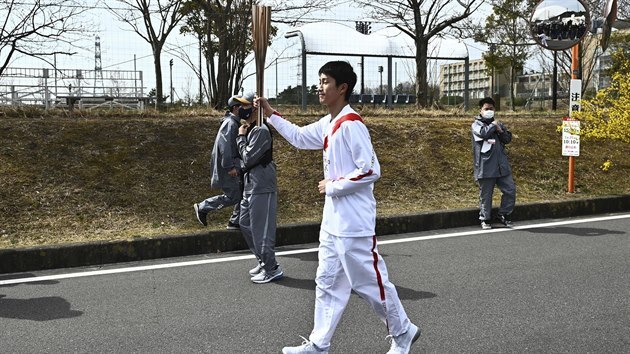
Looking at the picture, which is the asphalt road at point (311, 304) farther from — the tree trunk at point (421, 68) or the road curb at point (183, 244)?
the tree trunk at point (421, 68)

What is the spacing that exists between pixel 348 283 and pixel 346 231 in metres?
0.37

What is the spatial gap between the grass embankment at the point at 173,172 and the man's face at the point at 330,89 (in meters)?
4.06

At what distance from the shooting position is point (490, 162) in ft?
28.0

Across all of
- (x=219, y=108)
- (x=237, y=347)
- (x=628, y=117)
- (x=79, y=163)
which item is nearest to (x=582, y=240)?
(x=628, y=117)

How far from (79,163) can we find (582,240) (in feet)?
22.7

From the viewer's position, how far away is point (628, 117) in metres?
10.1

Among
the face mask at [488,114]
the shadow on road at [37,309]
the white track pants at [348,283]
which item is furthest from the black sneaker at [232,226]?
the white track pants at [348,283]

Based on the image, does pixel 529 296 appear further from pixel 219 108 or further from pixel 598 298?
pixel 219 108

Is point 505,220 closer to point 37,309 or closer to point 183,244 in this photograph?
point 183,244

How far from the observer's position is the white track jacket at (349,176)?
371 cm

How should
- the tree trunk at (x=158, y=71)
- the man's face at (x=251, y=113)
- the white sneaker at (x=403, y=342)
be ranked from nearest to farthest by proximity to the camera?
the white sneaker at (x=403, y=342) → the man's face at (x=251, y=113) → the tree trunk at (x=158, y=71)

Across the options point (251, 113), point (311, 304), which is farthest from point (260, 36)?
point (311, 304)

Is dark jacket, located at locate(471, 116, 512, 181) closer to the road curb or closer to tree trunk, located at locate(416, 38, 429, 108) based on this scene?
the road curb

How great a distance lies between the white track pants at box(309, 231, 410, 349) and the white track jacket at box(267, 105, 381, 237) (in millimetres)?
75
